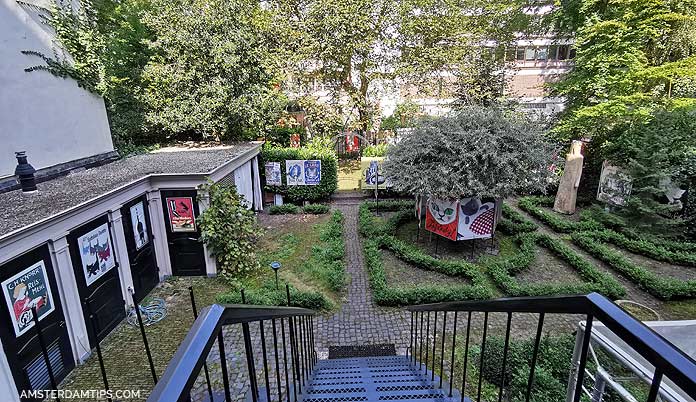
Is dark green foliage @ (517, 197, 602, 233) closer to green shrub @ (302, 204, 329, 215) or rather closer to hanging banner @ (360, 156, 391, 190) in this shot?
hanging banner @ (360, 156, 391, 190)

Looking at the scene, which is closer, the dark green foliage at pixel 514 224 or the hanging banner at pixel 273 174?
the dark green foliage at pixel 514 224

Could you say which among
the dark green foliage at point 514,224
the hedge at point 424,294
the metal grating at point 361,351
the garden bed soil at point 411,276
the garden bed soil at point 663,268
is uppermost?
the dark green foliage at point 514,224

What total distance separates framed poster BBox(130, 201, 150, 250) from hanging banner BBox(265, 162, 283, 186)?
7.21m

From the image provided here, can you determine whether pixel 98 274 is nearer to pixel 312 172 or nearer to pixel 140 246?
pixel 140 246

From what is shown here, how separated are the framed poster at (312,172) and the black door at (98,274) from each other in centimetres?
889

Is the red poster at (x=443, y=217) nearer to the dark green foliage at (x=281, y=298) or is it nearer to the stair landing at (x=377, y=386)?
the dark green foliage at (x=281, y=298)

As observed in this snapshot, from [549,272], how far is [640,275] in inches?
78.3

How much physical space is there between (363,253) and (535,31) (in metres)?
17.3

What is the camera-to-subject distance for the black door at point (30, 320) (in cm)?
516

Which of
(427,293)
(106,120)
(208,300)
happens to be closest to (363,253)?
(427,293)

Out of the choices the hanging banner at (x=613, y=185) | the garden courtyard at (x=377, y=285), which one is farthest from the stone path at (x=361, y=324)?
the hanging banner at (x=613, y=185)

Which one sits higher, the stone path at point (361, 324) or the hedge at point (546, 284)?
the hedge at point (546, 284)

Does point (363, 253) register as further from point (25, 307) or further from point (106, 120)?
point (106, 120)

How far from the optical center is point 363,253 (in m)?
11.2
